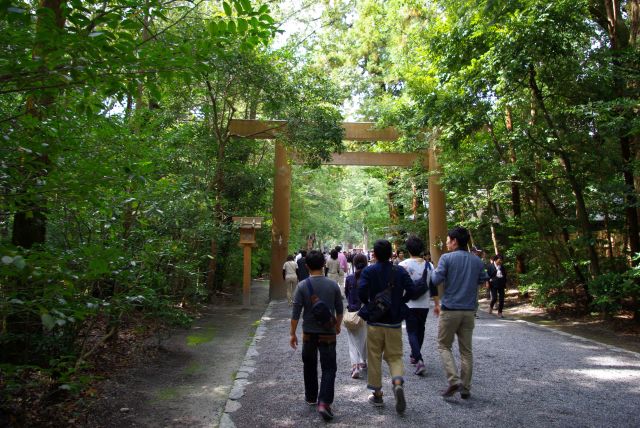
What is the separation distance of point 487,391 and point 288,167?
1118 cm

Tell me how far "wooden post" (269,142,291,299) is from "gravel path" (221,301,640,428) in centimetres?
735

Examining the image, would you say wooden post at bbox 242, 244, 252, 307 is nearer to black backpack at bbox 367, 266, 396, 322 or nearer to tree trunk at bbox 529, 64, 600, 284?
tree trunk at bbox 529, 64, 600, 284

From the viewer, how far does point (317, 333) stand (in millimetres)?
4031

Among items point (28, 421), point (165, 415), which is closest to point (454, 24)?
point (165, 415)

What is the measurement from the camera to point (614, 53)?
8336mm

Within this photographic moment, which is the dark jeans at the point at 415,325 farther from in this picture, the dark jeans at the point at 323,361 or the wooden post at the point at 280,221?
the wooden post at the point at 280,221

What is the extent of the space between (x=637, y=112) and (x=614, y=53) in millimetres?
1359

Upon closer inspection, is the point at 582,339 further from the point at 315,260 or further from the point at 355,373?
the point at 315,260

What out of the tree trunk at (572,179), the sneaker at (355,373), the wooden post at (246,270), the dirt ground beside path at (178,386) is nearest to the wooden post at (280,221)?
the wooden post at (246,270)

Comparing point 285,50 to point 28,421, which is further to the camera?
point 285,50

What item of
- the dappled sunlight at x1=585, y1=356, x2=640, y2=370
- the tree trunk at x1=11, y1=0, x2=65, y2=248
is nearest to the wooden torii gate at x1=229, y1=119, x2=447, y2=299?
the dappled sunlight at x1=585, y1=356, x2=640, y2=370

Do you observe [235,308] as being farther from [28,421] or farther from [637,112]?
[637,112]

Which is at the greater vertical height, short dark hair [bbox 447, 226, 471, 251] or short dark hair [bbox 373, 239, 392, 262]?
short dark hair [bbox 447, 226, 471, 251]

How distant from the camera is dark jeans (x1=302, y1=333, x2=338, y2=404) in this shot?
394 cm
